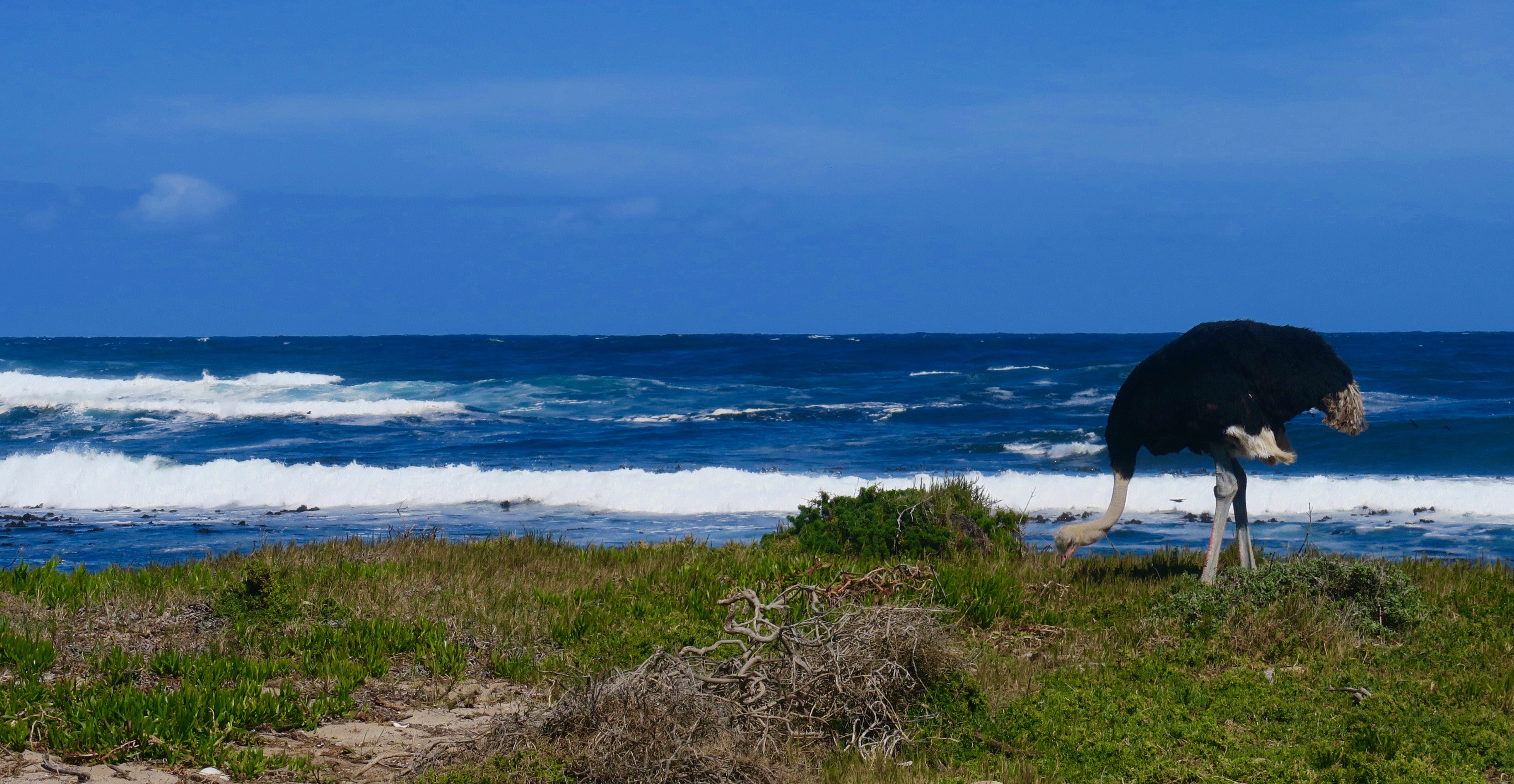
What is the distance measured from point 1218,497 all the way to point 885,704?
4533mm

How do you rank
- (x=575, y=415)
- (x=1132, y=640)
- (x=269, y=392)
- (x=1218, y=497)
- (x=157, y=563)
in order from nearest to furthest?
(x=1132, y=640)
(x=1218, y=497)
(x=157, y=563)
(x=575, y=415)
(x=269, y=392)

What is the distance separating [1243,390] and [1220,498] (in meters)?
0.95

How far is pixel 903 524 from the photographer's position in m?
11.2

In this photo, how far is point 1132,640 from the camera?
26.0 ft

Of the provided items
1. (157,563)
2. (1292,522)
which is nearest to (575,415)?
(1292,522)

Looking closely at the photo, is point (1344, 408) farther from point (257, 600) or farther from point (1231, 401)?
point (257, 600)

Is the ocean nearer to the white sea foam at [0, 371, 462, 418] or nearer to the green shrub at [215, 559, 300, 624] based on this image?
the white sea foam at [0, 371, 462, 418]

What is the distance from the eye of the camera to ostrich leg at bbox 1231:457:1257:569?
9.27 m

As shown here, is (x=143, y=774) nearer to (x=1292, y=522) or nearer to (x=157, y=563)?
(x=157, y=563)

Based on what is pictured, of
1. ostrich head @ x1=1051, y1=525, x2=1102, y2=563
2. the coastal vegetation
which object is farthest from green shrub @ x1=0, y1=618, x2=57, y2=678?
ostrich head @ x1=1051, y1=525, x2=1102, y2=563

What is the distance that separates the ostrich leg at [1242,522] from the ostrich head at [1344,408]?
2.55 ft

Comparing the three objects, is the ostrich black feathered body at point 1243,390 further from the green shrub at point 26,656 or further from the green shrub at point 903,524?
the green shrub at point 26,656

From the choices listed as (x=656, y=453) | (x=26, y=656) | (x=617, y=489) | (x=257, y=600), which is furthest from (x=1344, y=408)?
(x=656, y=453)

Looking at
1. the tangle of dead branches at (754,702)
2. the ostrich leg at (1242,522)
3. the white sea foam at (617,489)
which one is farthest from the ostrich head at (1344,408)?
the white sea foam at (617,489)
